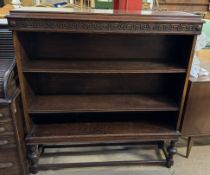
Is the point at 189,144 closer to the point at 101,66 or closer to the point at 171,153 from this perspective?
the point at 171,153

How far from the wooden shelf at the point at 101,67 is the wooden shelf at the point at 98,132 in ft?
1.62

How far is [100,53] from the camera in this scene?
1.60 m

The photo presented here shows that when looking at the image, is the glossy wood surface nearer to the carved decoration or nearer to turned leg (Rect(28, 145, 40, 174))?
the carved decoration

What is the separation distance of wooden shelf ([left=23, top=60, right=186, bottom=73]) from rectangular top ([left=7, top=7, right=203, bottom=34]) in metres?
0.25

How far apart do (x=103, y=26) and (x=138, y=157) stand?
3.92 ft

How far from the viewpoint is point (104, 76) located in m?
1.70

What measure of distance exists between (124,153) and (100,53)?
0.93 metres

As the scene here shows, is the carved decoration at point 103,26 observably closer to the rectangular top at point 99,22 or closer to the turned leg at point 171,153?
the rectangular top at point 99,22

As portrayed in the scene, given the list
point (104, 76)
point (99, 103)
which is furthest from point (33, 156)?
point (104, 76)

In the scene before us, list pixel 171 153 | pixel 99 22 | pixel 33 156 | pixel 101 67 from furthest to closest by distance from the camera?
pixel 171 153 → pixel 33 156 → pixel 101 67 → pixel 99 22

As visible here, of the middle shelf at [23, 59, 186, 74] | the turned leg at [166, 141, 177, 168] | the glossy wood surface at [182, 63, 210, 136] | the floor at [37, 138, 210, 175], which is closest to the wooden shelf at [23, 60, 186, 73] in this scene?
the middle shelf at [23, 59, 186, 74]

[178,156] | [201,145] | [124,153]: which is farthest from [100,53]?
[201,145]

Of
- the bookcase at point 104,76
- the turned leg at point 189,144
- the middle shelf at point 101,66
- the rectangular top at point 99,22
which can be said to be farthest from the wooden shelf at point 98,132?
the rectangular top at point 99,22

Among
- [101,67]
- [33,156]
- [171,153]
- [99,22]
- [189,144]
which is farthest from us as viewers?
[189,144]
